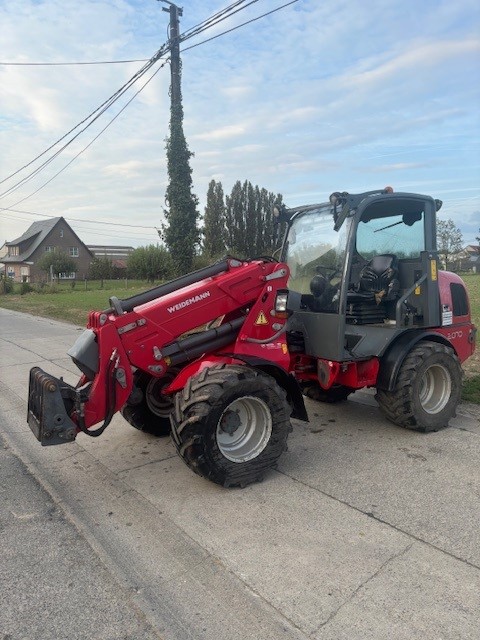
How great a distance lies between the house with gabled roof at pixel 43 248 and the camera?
6419cm

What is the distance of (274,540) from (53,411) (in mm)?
1880

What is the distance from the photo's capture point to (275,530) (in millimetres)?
3439

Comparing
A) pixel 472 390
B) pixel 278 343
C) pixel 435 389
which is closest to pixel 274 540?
pixel 278 343

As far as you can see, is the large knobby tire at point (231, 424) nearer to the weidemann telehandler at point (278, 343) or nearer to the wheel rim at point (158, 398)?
the weidemann telehandler at point (278, 343)

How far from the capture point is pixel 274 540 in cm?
332

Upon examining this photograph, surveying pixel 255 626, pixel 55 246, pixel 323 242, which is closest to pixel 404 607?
pixel 255 626

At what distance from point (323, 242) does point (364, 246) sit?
17.0 inches

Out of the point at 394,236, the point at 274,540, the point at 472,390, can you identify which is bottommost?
the point at 274,540

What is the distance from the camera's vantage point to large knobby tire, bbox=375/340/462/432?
5.00 m

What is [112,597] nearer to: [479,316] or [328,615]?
[328,615]

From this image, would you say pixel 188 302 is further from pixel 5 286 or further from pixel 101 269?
pixel 101 269

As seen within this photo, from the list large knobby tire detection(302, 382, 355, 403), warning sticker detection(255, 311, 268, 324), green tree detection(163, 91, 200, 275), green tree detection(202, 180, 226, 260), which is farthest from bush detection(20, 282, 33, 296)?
warning sticker detection(255, 311, 268, 324)

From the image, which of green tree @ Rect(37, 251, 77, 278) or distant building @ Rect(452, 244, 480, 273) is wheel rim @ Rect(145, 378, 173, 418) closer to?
green tree @ Rect(37, 251, 77, 278)

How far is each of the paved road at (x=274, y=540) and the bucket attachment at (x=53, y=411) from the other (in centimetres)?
54
